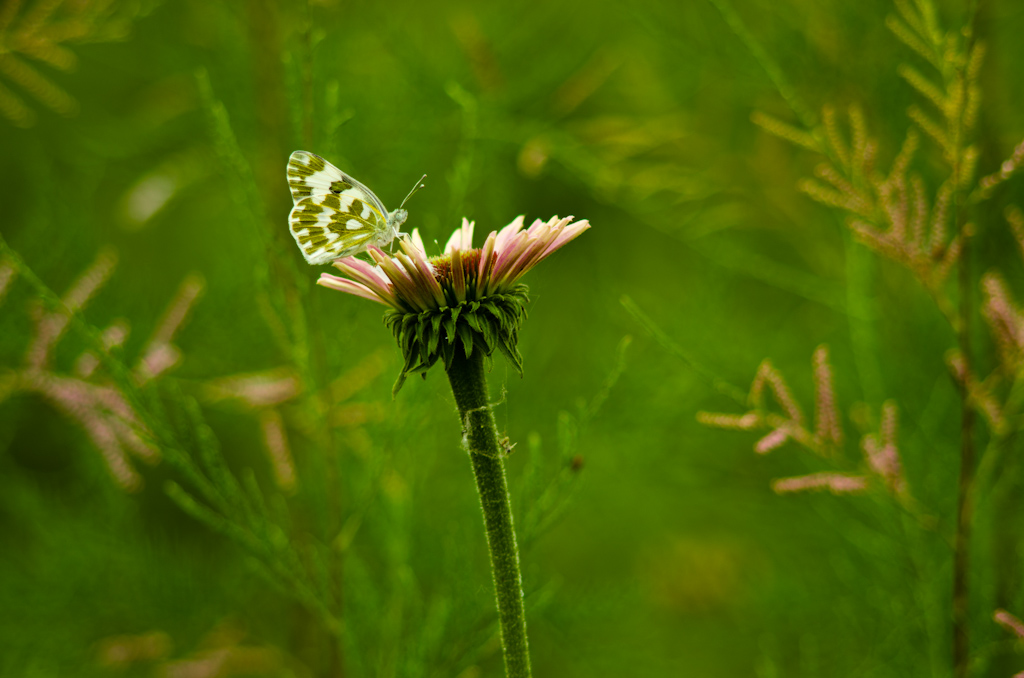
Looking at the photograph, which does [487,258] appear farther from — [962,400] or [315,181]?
[962,400]

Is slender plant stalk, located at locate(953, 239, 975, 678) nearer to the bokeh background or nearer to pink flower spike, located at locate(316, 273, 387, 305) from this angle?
the bokeh background

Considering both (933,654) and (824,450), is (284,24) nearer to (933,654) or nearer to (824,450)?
(824,450)

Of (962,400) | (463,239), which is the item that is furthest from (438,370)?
(962,400)

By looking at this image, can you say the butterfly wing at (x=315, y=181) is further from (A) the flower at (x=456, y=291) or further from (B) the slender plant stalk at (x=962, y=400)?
(B) the slender plant stalk at (x=962, y=400)

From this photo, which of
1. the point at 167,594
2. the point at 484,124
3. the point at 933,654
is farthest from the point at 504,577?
the point at 167,594

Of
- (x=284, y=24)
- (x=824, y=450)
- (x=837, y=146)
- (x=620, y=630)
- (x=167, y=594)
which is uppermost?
(x=284, y=24)

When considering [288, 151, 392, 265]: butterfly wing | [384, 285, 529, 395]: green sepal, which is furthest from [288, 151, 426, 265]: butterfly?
[384, 285, 529, 395]: green sepal

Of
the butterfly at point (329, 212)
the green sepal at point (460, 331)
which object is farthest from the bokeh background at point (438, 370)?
the green sepal at point (460, 331)
